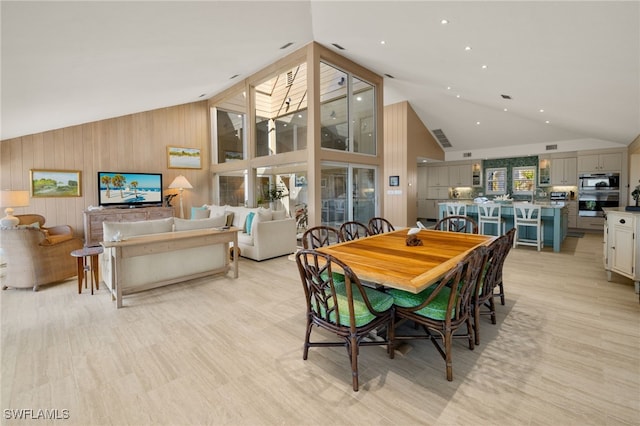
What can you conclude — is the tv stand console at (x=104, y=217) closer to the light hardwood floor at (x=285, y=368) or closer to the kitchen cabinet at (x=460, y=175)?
the light hardwood floor at (x=285, y=368)

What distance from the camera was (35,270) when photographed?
375 centimetres

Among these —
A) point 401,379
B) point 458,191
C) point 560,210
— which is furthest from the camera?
point 458,191

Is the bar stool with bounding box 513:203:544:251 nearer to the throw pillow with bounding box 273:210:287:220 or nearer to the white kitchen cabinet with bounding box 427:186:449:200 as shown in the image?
the white kitchen cabinet with bounding box 427:186:449:200

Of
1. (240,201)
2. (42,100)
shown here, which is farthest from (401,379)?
(240,201)

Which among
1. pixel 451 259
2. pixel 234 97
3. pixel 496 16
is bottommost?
pixel 451 259

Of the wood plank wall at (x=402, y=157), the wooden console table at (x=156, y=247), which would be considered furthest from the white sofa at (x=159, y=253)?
the wood plank wall at (x=402, y=157)

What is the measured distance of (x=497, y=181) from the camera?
10.0 m

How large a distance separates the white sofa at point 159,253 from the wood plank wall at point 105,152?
386cm

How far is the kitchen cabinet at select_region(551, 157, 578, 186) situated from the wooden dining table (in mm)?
7972

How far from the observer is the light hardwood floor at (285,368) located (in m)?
1.67

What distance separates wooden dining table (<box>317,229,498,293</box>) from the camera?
1.83m

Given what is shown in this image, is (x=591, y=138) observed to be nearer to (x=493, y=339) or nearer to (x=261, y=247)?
(x=493, y=339)

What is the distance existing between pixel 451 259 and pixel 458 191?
31.5 ft

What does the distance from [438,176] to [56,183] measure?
37.8 ft
